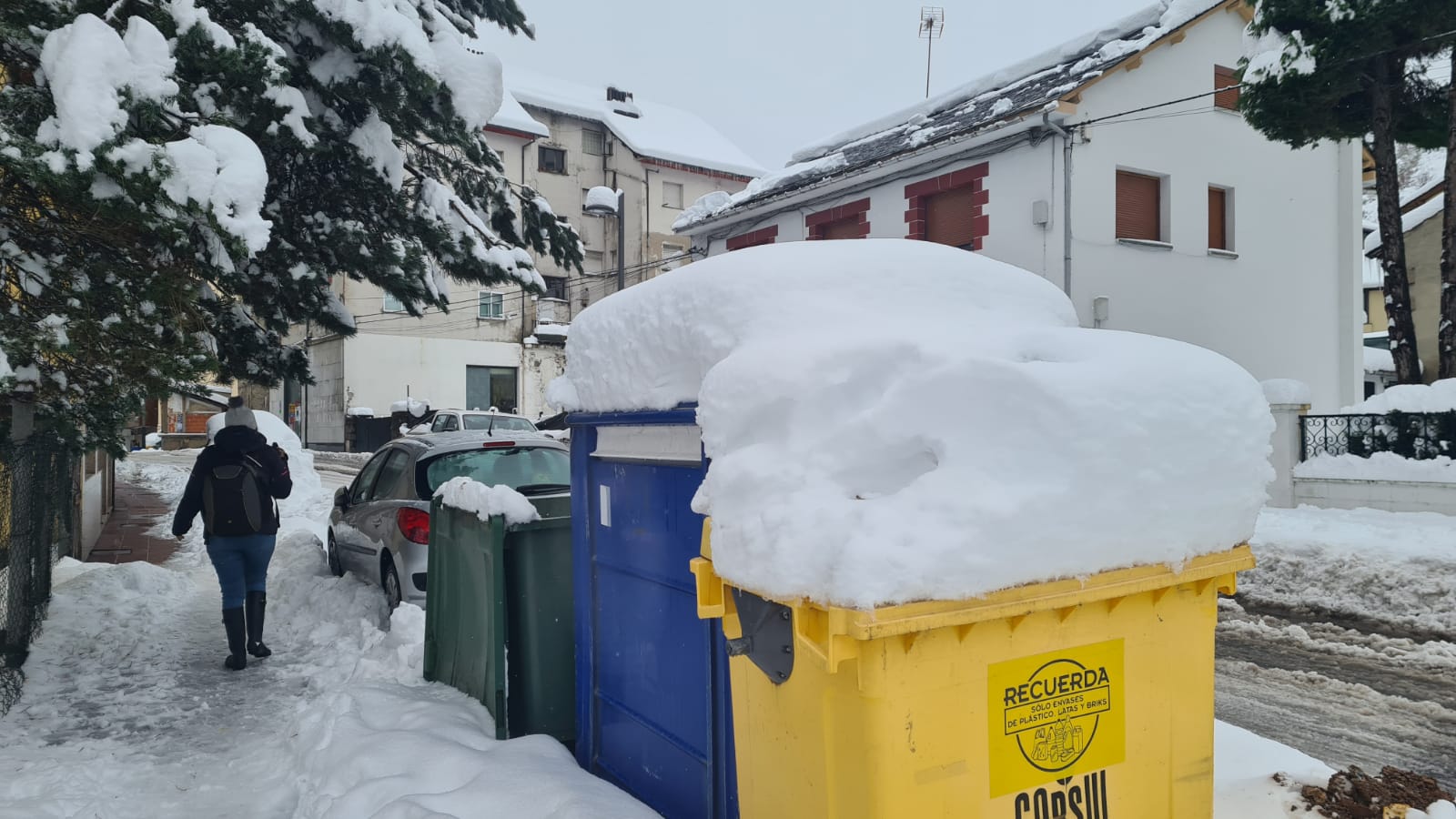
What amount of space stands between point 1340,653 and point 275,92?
7.66 m

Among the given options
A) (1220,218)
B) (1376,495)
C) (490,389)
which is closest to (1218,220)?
(1220,218)

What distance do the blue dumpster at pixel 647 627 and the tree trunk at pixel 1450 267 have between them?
45.5ft

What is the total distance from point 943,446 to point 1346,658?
5699 millimetres

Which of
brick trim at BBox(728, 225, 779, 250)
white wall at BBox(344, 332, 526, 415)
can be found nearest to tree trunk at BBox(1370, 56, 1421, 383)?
brick trim at BBox(728, 225, 779, 250)

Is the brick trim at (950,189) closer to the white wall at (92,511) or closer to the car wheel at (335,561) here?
the car wheel at (335,561)

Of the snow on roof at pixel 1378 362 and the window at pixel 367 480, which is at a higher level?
the snow on roof at pixel 1378 362

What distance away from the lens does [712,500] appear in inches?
93.5

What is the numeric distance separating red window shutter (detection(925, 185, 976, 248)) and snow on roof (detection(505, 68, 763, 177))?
853 inches

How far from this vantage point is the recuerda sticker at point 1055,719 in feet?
7.32

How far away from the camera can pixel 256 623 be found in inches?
242

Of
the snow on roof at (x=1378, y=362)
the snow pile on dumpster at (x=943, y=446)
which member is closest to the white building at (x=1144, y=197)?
the snow on roof at (x=1378, y=362)

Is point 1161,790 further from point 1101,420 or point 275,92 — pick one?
point 275,92

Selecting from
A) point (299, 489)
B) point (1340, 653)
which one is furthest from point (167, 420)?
point (1340, 653)

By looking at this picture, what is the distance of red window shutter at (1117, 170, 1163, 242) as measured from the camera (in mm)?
16141
